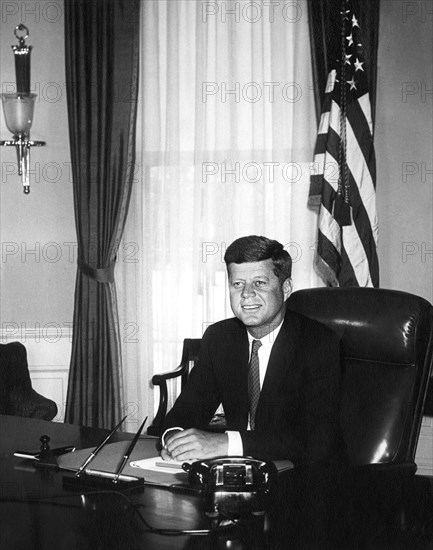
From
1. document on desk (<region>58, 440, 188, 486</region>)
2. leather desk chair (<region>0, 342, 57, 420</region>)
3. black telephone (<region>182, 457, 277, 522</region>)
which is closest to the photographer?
black telephone (<region>182, 457, 277, 522</region>)

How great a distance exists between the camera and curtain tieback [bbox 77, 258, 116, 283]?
202 inches

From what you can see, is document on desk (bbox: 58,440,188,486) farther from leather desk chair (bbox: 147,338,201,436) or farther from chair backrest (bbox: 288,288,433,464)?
leather desk chair (bbox: 147,338,201,436)

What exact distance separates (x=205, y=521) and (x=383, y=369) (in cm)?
111

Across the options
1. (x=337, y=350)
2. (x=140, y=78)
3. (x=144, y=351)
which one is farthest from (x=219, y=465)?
(x=140, y=78)

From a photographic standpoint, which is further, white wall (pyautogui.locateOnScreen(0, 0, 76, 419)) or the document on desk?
white wall (pyautogui.locateOnScreen(0, 0, 76, 419))

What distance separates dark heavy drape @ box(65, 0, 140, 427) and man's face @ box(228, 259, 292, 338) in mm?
2537

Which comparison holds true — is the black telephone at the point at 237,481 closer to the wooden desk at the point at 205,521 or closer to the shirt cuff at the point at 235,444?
the wooden desk at the point at 205,521

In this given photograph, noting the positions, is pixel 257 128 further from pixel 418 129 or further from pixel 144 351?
pixel 144 351

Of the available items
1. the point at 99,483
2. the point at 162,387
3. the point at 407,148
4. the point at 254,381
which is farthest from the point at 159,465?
the point at 407,148

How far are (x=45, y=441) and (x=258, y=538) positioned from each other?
2.83 feet

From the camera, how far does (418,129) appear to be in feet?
16.2

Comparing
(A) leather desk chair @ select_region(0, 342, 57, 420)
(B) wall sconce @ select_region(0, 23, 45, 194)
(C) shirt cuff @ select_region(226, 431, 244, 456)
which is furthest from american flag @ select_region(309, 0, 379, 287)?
(C) shirt cuff @ select_region(226, 431, 244, 456)

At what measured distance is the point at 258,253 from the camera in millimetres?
2688

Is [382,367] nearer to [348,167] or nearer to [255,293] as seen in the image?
[255,293]
